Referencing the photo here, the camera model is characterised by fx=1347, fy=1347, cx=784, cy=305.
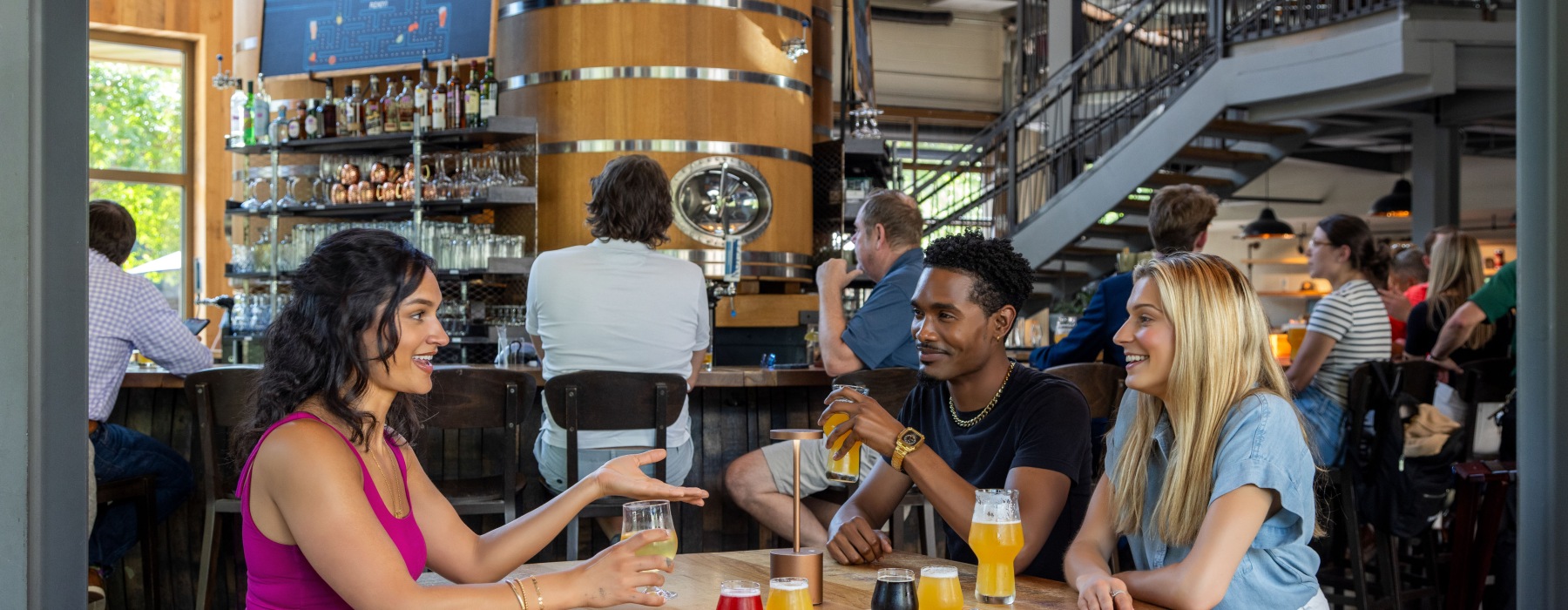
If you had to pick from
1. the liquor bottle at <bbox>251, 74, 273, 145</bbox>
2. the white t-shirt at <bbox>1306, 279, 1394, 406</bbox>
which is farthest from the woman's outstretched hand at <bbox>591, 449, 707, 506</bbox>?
the liquor bottle at <bbox>251, 74, 273, 145</bbox>

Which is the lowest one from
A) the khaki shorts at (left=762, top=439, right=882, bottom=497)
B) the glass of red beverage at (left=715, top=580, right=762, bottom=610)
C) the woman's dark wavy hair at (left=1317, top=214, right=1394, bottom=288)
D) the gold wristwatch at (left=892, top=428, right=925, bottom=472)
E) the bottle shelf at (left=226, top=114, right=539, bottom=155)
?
the khaki shorts at (left=762, top=439, right=882, bottom=497)

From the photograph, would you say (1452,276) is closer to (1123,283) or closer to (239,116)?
(1123,283)

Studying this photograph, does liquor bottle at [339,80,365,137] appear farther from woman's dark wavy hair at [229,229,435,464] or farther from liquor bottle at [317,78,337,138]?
woman's dark wavy hair at [229,229,435,464]

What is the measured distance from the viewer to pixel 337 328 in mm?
1978

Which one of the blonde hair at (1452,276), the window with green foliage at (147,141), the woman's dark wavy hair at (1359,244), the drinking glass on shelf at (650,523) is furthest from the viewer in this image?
the window with green foliage at (147,141)

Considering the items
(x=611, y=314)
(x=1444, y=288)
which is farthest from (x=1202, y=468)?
(x=1444, y=288)

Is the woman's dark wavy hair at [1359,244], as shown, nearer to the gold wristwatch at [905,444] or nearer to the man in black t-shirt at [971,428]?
the man in black t-shirt at [971,428]

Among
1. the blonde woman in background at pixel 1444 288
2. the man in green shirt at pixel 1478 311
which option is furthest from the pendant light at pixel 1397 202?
the man in green shirt at pixel 1478 311

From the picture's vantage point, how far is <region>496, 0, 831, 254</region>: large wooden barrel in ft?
19.7

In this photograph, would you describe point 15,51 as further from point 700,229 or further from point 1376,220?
point 1376,220

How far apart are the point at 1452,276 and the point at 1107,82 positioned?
5.70 m

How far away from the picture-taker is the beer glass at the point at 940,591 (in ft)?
5.73

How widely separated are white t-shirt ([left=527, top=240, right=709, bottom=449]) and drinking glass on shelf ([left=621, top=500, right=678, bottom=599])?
2.04 m

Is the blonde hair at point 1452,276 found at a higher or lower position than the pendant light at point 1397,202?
lower
